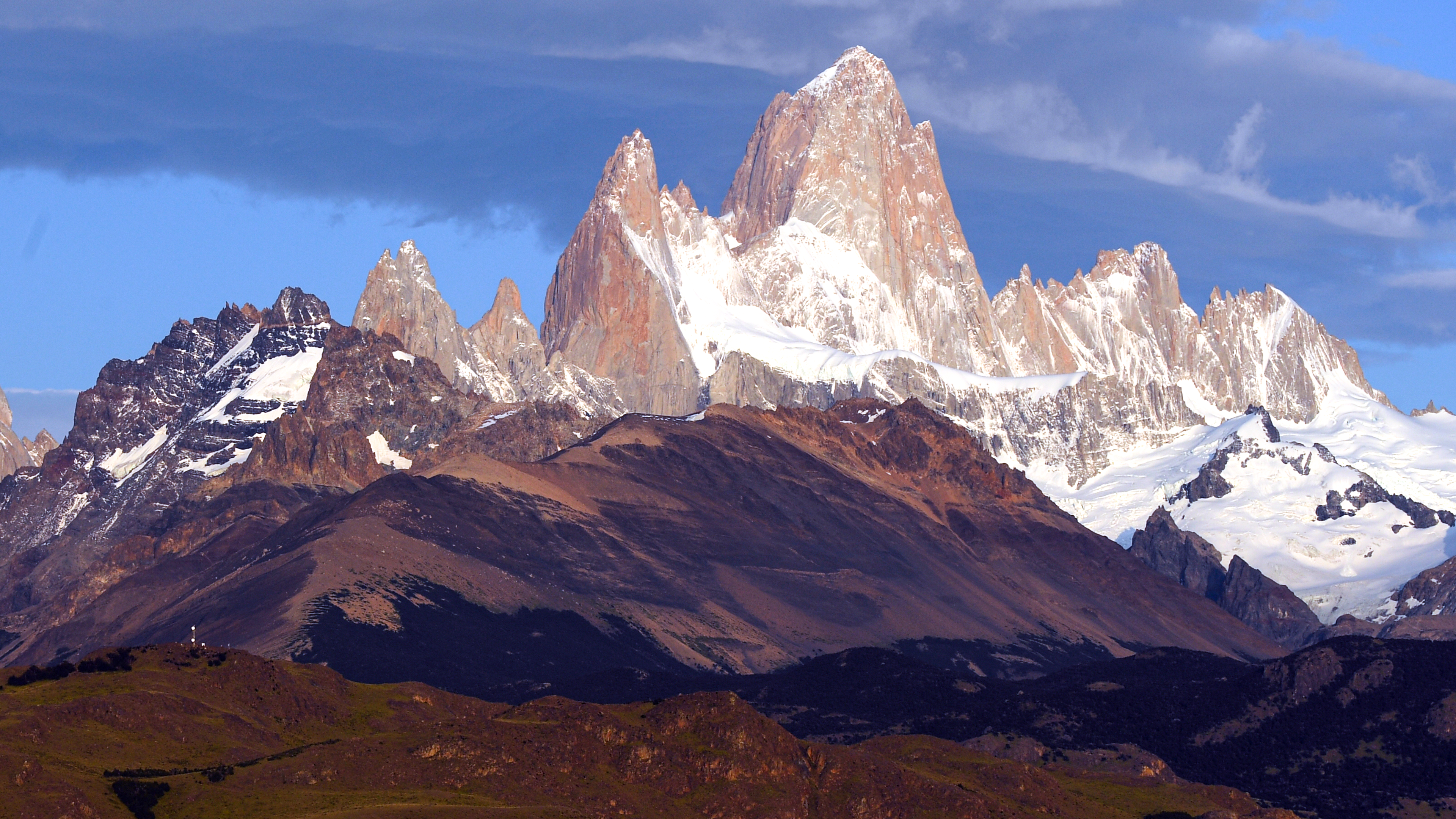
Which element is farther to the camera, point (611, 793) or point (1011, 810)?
point (1011, 810)

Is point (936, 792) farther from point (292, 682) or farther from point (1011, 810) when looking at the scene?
point (292, 682)

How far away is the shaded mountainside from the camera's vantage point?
15412 cm

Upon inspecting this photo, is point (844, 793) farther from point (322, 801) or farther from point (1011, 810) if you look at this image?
point (322, 801)

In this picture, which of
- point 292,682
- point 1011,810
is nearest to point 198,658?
A: point 292,682

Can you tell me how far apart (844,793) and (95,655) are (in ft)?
208

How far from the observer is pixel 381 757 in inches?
6535

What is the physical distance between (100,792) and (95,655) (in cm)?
4074

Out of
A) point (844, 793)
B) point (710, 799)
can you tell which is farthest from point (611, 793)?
point (844, 793)

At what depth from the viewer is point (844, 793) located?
185750 millimetres

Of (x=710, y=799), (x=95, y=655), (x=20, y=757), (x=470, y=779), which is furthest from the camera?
(x=95, y=655)

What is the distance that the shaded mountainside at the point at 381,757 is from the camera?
15412cm

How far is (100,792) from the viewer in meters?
150

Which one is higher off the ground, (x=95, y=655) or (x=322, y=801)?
(x=95, y=655)

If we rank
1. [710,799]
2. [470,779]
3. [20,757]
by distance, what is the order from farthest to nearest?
[710,799], [470,779], [20,757]
